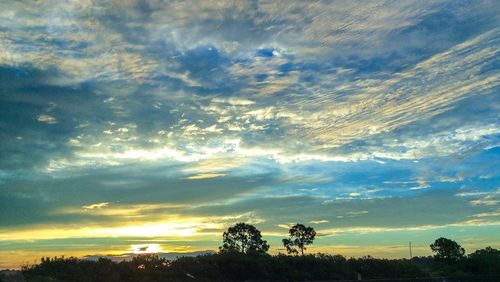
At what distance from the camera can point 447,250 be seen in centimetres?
7338

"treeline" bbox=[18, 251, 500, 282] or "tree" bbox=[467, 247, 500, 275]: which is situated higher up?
"treeline" bbox=[18, 251, 500, 282]

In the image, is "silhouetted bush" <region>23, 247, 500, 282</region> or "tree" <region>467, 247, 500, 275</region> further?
"tree" <region>467, 247, 500, 275</region>

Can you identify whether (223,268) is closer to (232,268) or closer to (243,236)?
(232,268)

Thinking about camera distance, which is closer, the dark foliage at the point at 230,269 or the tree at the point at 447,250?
the dark foliage at the point at 230,269

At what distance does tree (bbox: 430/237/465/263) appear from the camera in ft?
234

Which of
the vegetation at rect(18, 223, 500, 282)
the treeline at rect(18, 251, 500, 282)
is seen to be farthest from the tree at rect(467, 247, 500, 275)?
the treeline at rect(18, 251, 500, 282)

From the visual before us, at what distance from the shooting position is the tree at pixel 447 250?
234 feet

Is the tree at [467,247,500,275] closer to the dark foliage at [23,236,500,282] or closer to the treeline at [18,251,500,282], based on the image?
the dark foliage at [23,236,500,282]

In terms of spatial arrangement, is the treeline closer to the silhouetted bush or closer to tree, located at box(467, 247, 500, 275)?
the silhouetted bush

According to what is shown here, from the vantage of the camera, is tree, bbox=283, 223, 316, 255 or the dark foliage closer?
the dark foliage

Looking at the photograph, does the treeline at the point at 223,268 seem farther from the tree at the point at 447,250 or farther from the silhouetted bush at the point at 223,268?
the tree at the point at 447,250

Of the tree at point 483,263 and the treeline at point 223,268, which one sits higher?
the treeline at point 223,268

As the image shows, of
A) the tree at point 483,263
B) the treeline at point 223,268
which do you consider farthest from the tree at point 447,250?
the treeline at point 223,268

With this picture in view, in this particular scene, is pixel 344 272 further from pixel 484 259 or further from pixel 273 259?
pixel 484 259
